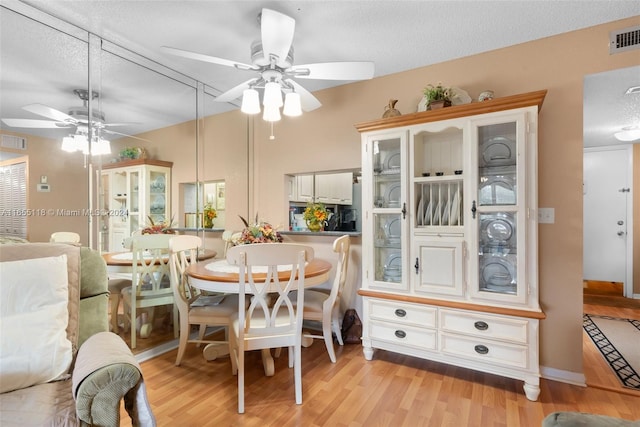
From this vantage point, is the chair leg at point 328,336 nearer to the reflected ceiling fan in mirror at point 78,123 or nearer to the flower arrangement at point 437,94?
the flower arrangement at point 437,94

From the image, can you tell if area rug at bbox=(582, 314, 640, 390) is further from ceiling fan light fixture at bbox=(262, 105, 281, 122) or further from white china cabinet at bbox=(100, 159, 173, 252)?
white china cabinet at bbox=(100, 159, 173, 252)

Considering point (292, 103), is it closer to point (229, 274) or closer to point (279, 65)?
point (279, 65)

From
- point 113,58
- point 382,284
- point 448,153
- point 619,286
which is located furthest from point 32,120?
point 619,286

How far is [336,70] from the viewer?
6.41 ft

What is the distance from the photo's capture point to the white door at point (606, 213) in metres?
4.12

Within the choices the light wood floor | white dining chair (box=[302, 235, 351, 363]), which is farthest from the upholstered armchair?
white dining chair (box=[302, 235, 351, 363])

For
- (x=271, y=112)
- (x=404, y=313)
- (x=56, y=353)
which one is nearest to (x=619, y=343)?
(x=404, y=313)

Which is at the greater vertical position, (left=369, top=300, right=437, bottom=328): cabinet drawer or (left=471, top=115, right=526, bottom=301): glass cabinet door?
(left=471, top=115, right=526, bottom=301): glass cabinet door

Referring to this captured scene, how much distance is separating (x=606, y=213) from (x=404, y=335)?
3.95m

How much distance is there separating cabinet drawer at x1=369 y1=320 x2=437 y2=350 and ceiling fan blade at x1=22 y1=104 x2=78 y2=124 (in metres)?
2.64

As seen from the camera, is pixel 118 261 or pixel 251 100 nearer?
pixel 251 100

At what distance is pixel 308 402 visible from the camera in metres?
1.85

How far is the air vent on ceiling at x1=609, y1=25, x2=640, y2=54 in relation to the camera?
1943 mm

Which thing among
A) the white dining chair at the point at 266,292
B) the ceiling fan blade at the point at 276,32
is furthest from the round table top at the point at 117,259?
the ceiling fan blade at the point at 276,32
